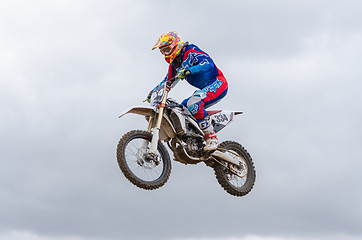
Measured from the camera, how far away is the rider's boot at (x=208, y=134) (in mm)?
15305

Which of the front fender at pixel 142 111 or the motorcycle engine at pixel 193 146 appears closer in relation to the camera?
the front fender at pixel 142 111

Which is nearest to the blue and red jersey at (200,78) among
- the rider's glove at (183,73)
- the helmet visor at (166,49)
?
the rider's glove at (183,73)

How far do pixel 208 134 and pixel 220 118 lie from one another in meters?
0.88

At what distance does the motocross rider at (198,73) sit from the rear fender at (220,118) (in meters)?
0.39

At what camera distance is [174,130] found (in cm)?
1471

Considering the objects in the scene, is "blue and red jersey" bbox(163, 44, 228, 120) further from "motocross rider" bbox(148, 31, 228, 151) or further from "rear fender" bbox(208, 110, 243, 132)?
"rear fender" bbox(208, 110, 243, 132)

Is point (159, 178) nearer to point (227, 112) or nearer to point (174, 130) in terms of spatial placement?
→ point (174, 130)

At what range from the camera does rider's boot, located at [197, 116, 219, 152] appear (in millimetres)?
15305

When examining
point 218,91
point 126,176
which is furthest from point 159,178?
point 218,91

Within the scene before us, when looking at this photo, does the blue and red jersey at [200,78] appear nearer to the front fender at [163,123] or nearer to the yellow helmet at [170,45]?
the yellow helmet at [170,45]

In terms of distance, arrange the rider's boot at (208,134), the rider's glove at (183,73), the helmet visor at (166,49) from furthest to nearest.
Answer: the rider's boot at (208,134) → the helmet visor at (166,49) → the rider's glove at (183,73)

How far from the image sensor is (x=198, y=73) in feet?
51.3

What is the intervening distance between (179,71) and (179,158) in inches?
80.1

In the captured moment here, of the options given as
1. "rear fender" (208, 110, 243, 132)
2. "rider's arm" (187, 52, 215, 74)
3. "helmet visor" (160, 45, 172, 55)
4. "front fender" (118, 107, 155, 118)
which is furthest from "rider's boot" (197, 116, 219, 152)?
"helmet visor" (160, 45, 172, 55)
